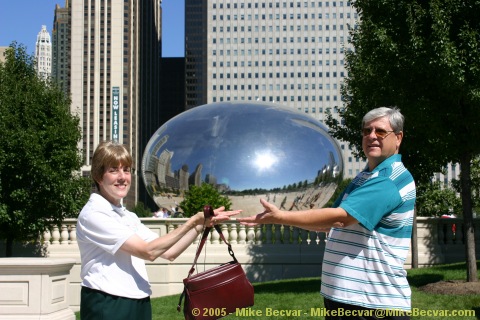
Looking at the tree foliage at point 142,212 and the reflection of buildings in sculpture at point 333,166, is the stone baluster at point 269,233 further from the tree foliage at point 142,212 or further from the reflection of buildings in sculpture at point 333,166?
the tree foliage at point 142,212

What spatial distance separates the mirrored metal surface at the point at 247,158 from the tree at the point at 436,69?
4129mm

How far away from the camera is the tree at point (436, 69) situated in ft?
40.1

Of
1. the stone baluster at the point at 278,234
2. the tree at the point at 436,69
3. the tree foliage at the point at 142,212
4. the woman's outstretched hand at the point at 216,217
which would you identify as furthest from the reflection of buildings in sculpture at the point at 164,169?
the tree foliage at the point at 142,212

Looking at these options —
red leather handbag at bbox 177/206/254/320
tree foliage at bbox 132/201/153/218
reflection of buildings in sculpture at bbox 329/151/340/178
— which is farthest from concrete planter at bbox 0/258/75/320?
tree foliage at bbox 132/201/153/218

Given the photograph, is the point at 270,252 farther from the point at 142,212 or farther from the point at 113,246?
the point at 142,212

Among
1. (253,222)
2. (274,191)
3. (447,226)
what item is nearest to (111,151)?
(253,222)

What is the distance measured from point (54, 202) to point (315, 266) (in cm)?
859

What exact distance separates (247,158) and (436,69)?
22.1 ft

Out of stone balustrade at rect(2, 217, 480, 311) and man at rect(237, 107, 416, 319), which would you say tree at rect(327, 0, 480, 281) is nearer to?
stone balustrade at rect(2, 217, 480, 311)

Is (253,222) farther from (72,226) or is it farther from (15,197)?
(15,197)

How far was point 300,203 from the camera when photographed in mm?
18219

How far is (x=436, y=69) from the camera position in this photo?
40.5 feet

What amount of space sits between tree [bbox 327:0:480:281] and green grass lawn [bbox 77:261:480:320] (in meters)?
1.33

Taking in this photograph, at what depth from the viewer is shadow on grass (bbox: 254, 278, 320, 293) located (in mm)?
13723
